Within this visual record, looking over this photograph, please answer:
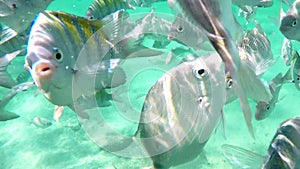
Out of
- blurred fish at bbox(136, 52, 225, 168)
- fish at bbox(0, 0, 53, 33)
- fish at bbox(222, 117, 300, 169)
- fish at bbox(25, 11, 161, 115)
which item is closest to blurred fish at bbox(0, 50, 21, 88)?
fish at bbox(0, 0, 53, 33)

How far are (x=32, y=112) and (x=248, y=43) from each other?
14.0 feet

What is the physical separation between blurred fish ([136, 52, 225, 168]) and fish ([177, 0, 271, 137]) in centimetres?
85

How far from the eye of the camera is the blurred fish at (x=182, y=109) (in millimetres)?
1689

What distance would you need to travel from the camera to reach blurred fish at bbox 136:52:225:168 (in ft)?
5.54

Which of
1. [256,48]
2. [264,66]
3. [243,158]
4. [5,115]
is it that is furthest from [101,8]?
[243,158]

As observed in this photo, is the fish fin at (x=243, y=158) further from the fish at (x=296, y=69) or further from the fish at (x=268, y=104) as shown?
the fish at (x=296, y=69)

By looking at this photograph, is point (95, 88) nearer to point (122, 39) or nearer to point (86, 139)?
point (122, 39)

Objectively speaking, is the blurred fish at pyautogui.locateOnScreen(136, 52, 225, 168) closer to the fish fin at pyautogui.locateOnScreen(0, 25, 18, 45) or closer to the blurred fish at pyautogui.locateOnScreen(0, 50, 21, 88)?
the blurred fish at pyautogui.locateOnScreen(0, 50, 21, 88)

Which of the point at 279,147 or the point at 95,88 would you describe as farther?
the point at 95,88

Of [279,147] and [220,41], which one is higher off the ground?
[220,41]

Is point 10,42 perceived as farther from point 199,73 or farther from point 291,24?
point 291,24

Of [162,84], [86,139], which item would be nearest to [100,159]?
[86,139]

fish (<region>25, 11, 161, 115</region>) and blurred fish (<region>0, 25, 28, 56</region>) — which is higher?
fish (<region>25, 11, 161, 115</region>)

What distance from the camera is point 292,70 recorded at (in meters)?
2.88
